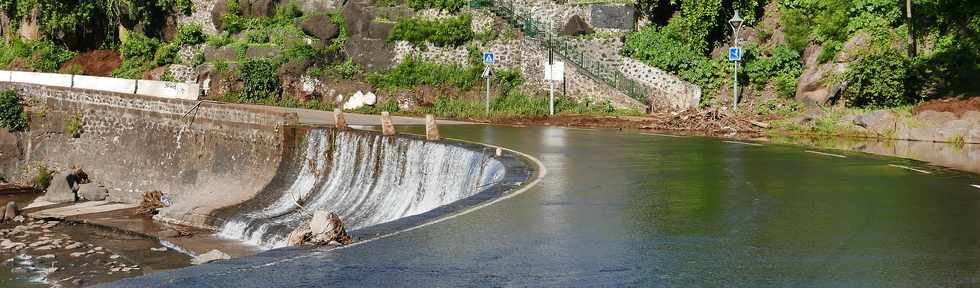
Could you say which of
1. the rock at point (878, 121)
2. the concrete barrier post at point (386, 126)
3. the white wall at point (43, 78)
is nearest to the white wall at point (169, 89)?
the white wall at point (43, 78)

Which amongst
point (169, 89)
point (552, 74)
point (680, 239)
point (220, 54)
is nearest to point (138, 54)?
point (220, 54)

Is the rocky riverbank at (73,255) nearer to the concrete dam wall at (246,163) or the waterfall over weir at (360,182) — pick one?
the concrete dam wall at (246,163)

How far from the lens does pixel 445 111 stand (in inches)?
1560

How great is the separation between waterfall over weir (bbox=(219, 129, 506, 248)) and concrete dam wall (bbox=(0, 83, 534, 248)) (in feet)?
0.13

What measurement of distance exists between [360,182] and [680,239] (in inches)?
612

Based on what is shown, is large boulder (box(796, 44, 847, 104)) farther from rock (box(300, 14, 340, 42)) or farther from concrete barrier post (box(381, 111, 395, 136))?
rock (box(300, 14, 340, 42))

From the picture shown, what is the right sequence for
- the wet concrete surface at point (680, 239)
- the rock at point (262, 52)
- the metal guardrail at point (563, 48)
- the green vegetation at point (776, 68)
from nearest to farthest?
the wet concrete surface at point (680, 239) → the green vegetation at point (776, 68) → the metal guardrail at point (563, 48) → the rock at point (262, 52)

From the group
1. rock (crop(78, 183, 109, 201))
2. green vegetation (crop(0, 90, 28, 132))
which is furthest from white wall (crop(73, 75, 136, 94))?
rock (crop(78, 183, 109, 201))

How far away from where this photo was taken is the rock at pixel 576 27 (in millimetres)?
42656

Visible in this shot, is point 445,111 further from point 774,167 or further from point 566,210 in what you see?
point 566,210

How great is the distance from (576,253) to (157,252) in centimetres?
1652

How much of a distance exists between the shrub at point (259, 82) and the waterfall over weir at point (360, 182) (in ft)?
36.8

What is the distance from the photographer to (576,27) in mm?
42688

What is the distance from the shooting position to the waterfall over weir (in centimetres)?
2374
